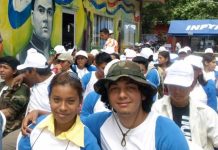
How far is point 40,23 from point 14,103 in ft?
22.8

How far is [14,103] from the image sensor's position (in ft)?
14.9

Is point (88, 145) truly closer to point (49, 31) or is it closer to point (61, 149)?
point (61, 149)

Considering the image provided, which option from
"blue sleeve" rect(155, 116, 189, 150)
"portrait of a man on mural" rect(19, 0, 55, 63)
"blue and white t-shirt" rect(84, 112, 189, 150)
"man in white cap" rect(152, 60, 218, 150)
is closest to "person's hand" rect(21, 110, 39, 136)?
"blue and white t-shirt" rect(84, 112, 189, 150)

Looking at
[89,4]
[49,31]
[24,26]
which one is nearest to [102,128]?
[24,26]

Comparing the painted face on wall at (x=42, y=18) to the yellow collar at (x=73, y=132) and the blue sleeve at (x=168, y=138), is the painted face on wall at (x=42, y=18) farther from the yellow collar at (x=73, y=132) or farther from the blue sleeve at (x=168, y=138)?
the blue sleeve at (x=168, y=138)

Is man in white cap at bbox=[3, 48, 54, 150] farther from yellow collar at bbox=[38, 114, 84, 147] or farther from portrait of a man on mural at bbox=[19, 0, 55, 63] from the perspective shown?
portrait of a man on mural at bbox=[19, 0, 55, 63]

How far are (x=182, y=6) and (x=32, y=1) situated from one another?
26659 mm

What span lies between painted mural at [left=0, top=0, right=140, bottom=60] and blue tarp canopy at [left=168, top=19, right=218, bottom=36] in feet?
39.6

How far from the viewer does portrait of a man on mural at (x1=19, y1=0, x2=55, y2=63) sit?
1092 centimetres

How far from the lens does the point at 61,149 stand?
249cm

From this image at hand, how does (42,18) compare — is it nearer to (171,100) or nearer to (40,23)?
(40,23)

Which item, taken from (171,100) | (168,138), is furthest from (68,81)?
(171,100)

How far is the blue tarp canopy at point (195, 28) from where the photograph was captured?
88.4ft

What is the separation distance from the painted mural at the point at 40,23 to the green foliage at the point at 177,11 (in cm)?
1638
